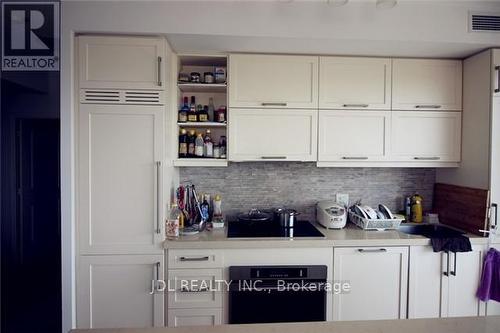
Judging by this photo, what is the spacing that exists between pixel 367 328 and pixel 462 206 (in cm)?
187

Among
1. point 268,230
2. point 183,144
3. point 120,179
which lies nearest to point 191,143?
point 183,144

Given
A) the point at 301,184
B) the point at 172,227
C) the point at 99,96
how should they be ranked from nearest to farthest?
the point at 99,96 < the point at 172,227 < the point at 301,184

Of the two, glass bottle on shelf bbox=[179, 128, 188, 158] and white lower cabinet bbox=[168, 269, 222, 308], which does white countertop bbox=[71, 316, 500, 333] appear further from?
glass bottle on shelf bbox=[179, 128, 188, 158]

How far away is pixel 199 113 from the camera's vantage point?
2318 millimetres

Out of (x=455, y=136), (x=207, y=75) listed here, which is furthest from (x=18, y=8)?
(x=455, y=136)

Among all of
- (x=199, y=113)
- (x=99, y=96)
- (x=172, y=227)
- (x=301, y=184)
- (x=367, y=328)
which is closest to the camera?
(x=367, y=328)

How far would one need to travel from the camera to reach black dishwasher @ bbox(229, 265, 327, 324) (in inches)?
76.7

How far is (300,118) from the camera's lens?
2242 millimetres

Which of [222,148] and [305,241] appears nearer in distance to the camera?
[305,241]

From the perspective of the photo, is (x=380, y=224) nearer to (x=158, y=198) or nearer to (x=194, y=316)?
(x=194, y=316)

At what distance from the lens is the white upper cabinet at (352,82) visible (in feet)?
7.34

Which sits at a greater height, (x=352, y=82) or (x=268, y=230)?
(x=352, y=82)

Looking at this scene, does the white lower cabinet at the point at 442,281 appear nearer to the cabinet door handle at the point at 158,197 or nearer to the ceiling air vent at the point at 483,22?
the ceiling air vent at the point at 483,22

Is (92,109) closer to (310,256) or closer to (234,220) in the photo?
(234,220)
